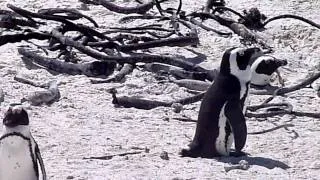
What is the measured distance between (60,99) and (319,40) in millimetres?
3208

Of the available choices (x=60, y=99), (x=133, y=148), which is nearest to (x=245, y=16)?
(x=60, y=99)

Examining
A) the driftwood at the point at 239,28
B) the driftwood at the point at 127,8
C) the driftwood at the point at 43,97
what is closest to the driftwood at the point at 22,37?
the driftwood at the point at 127,8

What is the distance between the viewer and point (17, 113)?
4.55m

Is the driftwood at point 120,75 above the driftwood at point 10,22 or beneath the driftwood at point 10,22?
beneath

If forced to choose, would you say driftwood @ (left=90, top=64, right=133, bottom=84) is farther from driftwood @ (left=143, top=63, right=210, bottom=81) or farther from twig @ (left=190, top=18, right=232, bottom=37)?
twig @ (left=190, top=18, right=232, bottom=37)

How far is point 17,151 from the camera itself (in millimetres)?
4516

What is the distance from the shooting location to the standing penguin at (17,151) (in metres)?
4.51

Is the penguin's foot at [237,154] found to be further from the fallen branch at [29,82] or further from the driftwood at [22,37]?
the driftwood at [22,37]

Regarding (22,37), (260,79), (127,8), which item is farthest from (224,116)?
(127,8)

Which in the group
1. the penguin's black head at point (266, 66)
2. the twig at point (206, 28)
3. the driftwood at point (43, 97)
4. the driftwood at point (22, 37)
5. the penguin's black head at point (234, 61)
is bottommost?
the driftwood at point (43, 97)

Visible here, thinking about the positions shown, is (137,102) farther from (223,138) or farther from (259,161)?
(259,161)

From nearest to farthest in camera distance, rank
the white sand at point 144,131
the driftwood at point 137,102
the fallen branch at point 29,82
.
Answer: the white sand at point 144,131 < the driftwood at point 137,102 < the fallen branch at point 29,82

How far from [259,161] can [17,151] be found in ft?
5.04

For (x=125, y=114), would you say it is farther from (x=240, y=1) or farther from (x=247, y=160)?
(x=240, y=1)
